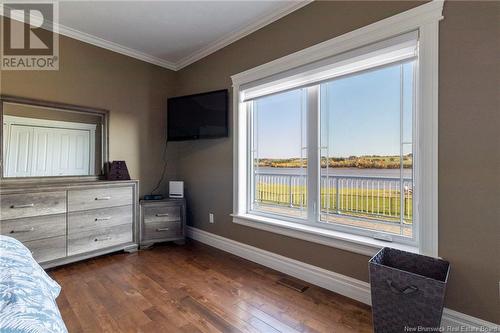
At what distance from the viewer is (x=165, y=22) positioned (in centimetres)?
253

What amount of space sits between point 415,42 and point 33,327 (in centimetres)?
230

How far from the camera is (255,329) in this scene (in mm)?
1552

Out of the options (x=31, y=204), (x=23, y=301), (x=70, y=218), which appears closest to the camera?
(x=23, y=301)

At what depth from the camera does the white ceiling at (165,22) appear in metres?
2.25

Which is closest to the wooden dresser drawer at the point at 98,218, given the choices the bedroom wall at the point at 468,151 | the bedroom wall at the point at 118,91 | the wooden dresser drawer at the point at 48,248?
the wooden dresser drawer at the point at 48,248

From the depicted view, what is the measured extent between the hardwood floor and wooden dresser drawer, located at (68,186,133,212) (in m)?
0.61

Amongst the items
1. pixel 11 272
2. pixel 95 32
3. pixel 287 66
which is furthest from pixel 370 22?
pixel 95 32

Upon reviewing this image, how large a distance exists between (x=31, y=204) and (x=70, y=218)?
340 mm

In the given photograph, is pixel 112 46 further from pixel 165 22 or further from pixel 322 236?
pixel 322 236

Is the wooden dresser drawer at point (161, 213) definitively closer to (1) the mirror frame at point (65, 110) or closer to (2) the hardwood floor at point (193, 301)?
(2) the hardwood floor at point (193, 301)

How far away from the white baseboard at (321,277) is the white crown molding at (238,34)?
2.33 m

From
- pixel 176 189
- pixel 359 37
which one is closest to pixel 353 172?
pixel 359 37

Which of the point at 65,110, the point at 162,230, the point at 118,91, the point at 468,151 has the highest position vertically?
the point at 118,91

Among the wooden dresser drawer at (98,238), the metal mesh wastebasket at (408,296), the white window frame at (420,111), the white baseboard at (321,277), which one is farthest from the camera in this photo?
the wooden dresser drawer at (98,238)
